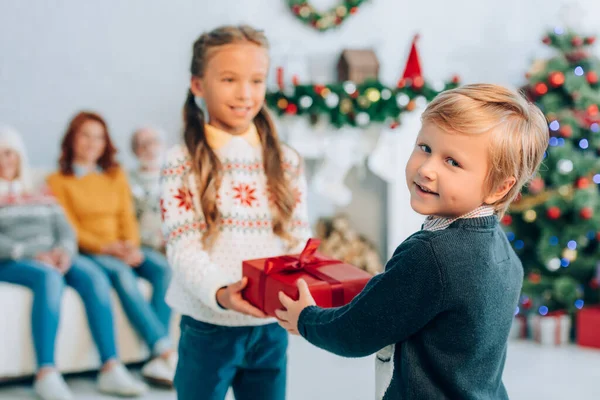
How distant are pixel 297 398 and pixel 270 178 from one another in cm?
151

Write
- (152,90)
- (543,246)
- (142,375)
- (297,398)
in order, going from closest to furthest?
(297,398) < (142,375) < (543,246) < (152,90)

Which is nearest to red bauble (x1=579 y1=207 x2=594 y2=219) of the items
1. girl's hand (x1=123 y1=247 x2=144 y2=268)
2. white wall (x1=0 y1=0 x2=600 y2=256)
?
white wall (x1=0 y1=0 x2=600 y2=256)

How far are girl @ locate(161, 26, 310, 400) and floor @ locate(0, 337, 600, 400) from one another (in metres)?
1.36

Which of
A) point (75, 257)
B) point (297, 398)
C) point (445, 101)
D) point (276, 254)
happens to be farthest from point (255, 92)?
point (75, 257)

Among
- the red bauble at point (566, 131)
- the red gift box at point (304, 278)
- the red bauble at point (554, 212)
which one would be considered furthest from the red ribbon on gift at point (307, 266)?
the red bauble at point (566, 131)

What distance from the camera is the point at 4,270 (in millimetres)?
3213

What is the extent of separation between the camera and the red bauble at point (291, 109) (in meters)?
4.27

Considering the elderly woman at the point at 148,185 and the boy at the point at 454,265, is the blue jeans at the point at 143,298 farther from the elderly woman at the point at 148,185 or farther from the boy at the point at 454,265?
the boy at the point at 454,265

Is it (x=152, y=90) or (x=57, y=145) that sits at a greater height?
(x=152, y=90)

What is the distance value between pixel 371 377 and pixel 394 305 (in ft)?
7.15

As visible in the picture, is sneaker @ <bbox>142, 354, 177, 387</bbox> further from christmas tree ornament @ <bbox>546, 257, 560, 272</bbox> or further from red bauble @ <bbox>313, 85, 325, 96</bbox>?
christmas tree ornament @ <bbox>546, 257, 560, 272</bbox>

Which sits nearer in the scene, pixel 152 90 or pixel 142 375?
pixel 142 375

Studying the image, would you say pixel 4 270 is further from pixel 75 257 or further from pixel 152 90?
pixel 152 90

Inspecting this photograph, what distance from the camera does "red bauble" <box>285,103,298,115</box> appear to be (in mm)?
4273
